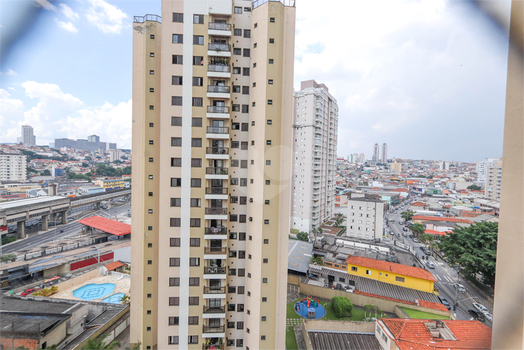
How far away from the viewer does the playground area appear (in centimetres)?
822

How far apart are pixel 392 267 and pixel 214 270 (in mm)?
8500

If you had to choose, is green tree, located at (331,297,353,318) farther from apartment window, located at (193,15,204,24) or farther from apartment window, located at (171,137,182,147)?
apartment window, located at (193,15,204,24)

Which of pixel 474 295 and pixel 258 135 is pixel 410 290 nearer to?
pixel 474 295

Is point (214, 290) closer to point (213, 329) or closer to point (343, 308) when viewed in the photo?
point (213, 329)

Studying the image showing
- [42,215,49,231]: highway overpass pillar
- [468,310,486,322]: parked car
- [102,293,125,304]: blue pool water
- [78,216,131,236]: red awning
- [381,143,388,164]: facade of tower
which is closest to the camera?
[468,310,486,322]: parked car

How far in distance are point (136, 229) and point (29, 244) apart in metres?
15.2

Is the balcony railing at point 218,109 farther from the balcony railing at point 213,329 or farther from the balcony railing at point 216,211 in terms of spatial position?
the balcony railing at point 213,329

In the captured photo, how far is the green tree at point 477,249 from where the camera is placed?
27.2 feet

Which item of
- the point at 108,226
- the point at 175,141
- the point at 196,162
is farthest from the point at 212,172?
the point at 108,226

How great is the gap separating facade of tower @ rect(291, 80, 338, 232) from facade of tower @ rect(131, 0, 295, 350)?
13.0 metres

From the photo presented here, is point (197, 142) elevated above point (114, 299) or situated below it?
above

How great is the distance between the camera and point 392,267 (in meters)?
9.77

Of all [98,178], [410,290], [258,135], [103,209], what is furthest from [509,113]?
[98,178]

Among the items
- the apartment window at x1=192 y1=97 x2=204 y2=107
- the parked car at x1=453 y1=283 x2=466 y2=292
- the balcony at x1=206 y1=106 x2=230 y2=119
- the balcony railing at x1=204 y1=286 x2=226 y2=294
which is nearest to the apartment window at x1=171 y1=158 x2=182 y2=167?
the balcony at x1=206 y1=106 x2=230 y2=119
